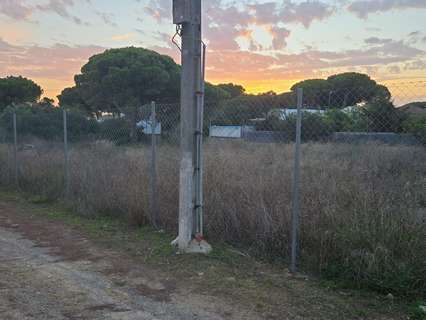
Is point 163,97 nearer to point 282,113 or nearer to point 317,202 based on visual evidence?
point 282,113

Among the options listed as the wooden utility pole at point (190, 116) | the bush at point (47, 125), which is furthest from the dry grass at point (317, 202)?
the bush at point (47, 125)

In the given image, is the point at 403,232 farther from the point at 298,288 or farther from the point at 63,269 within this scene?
the point at 63,269

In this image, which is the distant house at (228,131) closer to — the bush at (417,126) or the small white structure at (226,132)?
the small white structure at (226,132)

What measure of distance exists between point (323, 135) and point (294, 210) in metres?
1.17

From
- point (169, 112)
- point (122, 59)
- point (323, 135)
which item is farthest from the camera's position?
point (122, 59)

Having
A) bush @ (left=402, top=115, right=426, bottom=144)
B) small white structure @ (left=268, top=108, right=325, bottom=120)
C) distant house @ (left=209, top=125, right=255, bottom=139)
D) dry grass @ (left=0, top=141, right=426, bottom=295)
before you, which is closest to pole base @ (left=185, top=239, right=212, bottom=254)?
dry grass @ (left=0, top=141, right=426, bottom=295)

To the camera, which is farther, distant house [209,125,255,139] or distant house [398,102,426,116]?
distant house [209,125,255,139]

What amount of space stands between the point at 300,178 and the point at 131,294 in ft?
9.98

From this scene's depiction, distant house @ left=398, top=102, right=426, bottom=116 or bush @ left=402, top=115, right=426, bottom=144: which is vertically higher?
distant house @ left=398, top=102, right=426, bottom=116

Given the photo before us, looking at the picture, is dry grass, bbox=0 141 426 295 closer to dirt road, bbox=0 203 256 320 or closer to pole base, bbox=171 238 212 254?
pole base, bbox=171 238 212 254

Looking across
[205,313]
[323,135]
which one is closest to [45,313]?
[205,313]

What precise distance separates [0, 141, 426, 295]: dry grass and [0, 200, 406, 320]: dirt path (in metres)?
0.49

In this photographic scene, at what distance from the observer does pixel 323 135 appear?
5.82 metres

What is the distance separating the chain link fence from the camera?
4.88 meters
